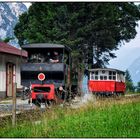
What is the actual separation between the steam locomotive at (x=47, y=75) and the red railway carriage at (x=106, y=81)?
13522 millimetres

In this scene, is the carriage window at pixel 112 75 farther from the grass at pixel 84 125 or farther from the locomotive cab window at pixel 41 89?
the grass at pixel 84 125

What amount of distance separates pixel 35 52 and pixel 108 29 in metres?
6.09

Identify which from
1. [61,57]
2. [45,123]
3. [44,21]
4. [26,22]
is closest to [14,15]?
[26,22]

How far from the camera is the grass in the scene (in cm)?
1216

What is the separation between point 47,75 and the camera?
76.5ft

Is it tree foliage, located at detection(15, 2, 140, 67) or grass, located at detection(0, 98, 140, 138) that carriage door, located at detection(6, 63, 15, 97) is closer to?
tree foliage, located at detection(15, 2, 140, 67)

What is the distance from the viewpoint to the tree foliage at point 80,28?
26733 mm

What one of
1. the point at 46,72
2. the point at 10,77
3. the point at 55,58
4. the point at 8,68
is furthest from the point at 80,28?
the point at 10,77

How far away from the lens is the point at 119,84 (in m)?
39.2

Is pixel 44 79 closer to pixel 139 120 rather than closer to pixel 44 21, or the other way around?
pixel 44 21

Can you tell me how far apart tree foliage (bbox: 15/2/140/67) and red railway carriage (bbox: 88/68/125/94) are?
295 inches

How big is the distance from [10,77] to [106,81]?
725cm

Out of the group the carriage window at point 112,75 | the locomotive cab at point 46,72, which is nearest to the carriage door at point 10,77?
the carriage window at point 112,75

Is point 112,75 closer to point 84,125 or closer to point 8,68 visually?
point 8,68
